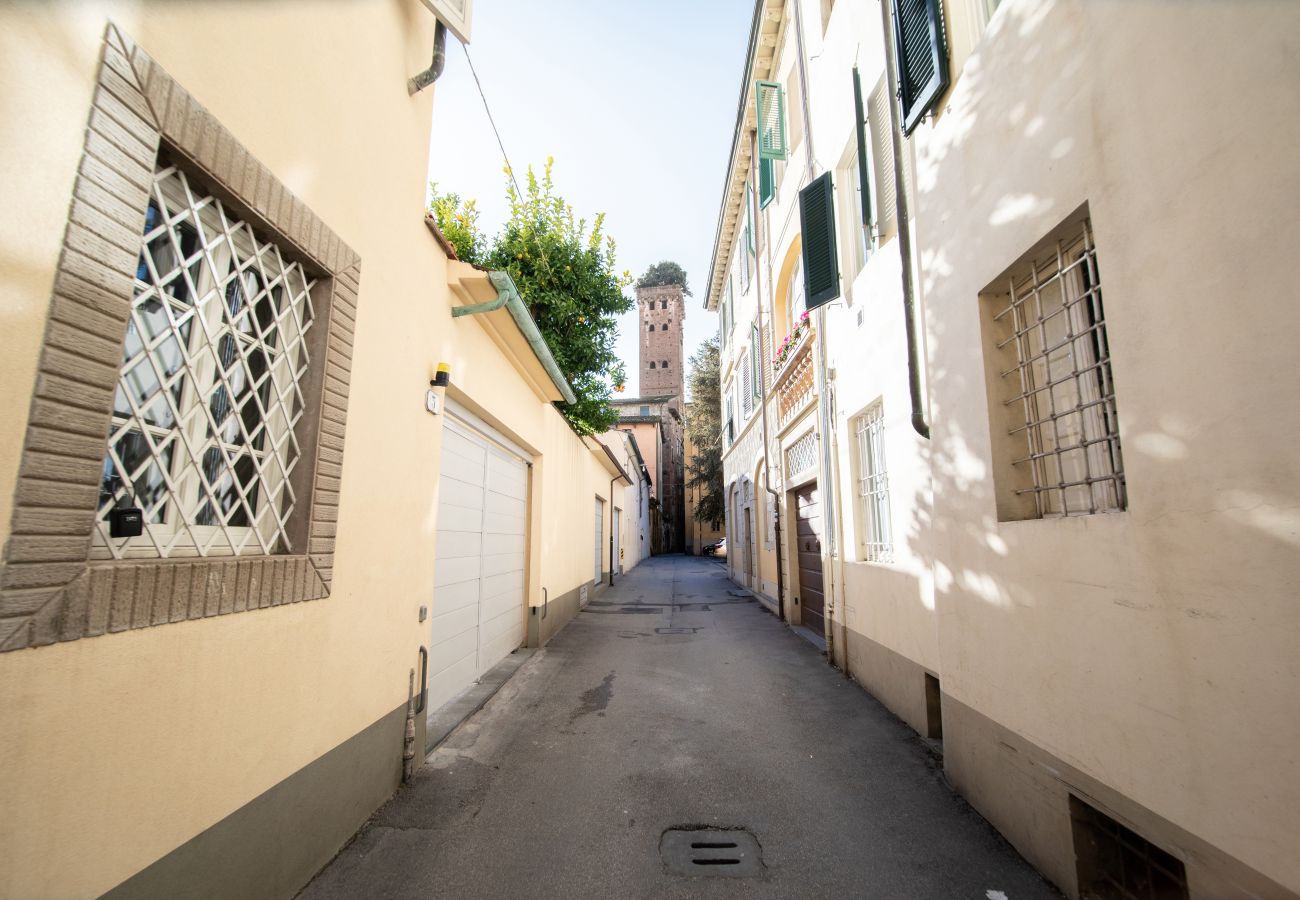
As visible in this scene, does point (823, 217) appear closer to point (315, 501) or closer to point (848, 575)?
point (848, 575)

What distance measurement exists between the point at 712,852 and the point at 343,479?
271 cm

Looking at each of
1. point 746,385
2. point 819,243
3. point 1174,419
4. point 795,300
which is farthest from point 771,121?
point 1174,419

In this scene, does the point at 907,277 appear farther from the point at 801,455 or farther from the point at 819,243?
the point at 801,455

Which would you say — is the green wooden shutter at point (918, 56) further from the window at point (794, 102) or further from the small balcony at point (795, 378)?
the window at point (794, 102)

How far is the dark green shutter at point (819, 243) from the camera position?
21.3ft

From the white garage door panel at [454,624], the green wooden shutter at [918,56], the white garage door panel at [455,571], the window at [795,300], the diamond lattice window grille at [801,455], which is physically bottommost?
the white garage door panel at [454,624]

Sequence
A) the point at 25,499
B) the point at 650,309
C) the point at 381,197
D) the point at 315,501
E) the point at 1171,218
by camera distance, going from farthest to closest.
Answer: the point at 650,309 → the point at 381,197 → the point at 315,501 → the point at 1171,218 → the point at 25,499

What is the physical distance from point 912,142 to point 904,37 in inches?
29.0

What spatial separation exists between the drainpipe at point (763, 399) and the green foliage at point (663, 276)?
3162 cm

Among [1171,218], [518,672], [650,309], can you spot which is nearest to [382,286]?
[1171,218]

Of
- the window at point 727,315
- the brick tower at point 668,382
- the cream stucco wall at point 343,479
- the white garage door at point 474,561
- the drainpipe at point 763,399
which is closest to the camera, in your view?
the cream stucco wall at point 343,479

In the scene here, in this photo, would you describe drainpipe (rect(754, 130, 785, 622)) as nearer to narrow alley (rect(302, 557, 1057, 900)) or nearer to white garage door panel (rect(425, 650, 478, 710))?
narrow alley (rect(302, 557, 1057, 900))

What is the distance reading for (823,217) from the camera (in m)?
6.71

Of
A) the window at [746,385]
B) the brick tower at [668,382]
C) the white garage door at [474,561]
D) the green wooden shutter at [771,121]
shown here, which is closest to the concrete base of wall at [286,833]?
the white garage door at [474,561]
